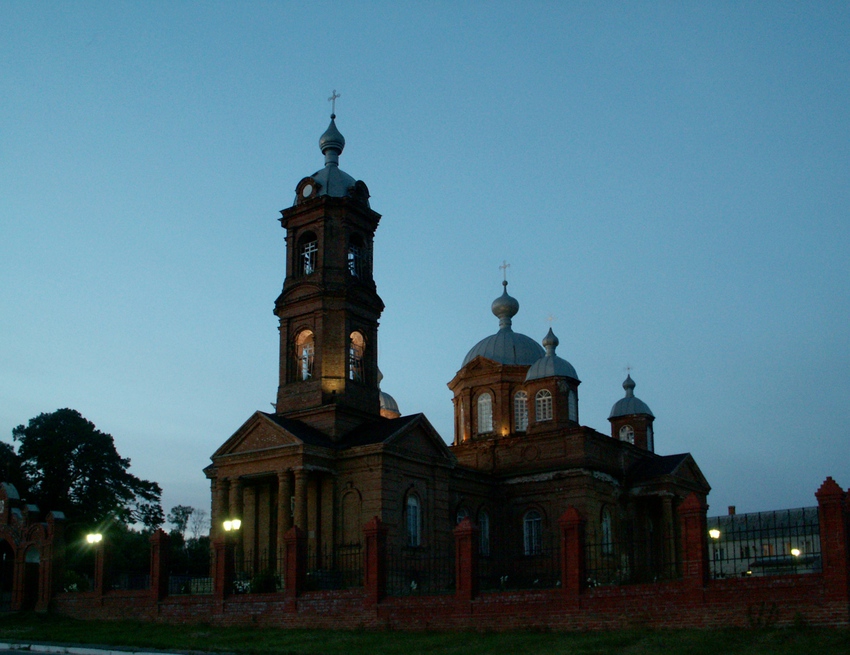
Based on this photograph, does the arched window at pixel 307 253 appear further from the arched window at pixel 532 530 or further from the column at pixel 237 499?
the arched window at pixel 532 530

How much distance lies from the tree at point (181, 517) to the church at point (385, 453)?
63164 millimetres

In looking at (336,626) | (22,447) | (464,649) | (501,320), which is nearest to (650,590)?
(464,649)

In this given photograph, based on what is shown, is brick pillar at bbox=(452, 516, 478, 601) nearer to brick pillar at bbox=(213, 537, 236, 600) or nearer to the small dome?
brick pillar at bbox=(213, 537, 236, 600)

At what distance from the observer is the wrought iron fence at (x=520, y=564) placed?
4081 cm

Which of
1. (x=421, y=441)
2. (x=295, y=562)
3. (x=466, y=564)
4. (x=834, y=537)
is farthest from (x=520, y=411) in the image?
(x=834, y=537)

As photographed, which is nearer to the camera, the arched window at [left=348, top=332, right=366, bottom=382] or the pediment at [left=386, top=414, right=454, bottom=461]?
the pediment at [left=386, top=414, right=454, bottom=461]

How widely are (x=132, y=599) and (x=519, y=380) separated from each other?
75.1 feet

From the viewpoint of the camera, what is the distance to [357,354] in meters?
39.2

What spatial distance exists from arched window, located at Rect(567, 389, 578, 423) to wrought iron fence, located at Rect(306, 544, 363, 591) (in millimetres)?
14225

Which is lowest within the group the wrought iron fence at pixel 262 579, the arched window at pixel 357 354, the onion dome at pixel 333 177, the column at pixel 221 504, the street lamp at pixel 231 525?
the wrought iron fence at pixel 262 579

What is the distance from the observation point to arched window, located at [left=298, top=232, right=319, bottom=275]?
3966 cm

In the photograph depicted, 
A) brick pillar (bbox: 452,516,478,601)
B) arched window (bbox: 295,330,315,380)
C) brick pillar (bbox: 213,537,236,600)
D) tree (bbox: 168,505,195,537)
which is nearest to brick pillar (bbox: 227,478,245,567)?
arched window (bbox: 295,330,315,380)

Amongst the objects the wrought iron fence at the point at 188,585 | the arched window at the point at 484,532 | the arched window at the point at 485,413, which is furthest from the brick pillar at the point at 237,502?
the arched window at the point at 485,413

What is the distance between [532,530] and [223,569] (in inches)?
714
